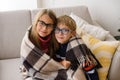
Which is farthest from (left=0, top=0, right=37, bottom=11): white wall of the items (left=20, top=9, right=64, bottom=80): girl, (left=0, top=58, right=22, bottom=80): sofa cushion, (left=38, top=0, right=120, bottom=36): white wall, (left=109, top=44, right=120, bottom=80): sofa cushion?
(left=109, top=44, right=120, bottom=80): sofa cushion

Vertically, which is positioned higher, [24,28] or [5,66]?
[24,28]

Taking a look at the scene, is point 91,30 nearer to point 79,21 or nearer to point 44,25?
point 79,21

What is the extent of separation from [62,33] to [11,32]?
810 mm

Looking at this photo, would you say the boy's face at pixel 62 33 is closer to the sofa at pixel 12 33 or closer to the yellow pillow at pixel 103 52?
the yellow pillow at pixel 103 52

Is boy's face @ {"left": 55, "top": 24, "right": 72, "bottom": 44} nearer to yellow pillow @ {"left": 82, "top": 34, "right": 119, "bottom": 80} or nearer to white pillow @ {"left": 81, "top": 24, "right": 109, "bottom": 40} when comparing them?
yellow pillow @ {"left": 82, "top": 34, "right": 119, "bottom": 80}

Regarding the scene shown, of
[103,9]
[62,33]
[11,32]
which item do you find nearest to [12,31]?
[11,32]

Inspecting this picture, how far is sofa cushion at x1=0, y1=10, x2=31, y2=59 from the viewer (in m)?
2.17

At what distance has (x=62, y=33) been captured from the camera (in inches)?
60.4

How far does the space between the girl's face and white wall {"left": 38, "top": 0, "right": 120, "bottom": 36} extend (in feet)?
3.95

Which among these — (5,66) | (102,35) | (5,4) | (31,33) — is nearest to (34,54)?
(31,33)

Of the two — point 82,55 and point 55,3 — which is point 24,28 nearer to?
Answer: point 55,3

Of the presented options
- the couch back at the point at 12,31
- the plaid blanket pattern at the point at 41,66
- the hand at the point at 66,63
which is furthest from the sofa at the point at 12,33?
the hand at the point at 66,63

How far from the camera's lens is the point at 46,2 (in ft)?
8.85

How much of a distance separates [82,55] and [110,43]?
0.32m
